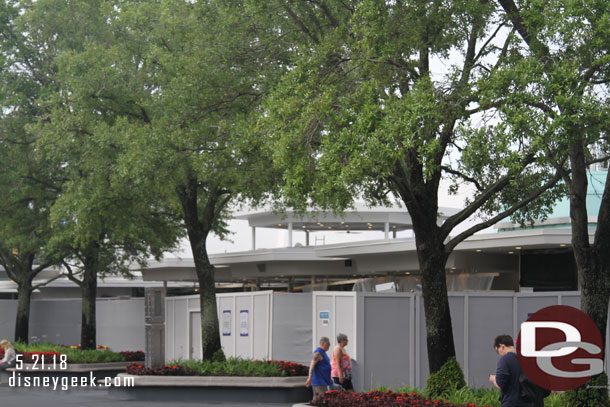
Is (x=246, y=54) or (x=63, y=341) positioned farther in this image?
(x=63, y=341)

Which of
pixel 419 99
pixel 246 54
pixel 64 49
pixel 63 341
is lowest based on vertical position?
pixel 63 341

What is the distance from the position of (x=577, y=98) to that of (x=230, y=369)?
12.8m

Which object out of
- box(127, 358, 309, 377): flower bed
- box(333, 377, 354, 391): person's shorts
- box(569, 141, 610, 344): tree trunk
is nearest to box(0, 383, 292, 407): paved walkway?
box(127, 358, 309, 377): flower bed

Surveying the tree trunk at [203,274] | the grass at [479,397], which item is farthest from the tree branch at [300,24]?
the grass at [479,397]

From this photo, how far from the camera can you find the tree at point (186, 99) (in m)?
19.2

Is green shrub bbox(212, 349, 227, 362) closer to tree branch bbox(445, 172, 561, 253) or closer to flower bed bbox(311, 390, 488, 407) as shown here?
flower bed bbox(311, 390, 488, 407)

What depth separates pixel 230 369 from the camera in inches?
869

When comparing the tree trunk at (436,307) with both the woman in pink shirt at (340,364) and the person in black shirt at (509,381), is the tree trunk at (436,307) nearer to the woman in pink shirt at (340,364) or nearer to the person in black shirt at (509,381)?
the woman in pink shirt at (340,364)

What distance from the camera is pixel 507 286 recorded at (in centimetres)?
2870

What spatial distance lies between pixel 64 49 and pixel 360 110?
17470 millimetres

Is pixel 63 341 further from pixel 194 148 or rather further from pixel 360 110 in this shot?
pixel 360 110

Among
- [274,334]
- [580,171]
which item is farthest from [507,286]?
[580,171]

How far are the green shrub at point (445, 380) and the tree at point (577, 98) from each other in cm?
323

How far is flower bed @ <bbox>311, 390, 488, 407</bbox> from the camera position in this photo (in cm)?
1403
